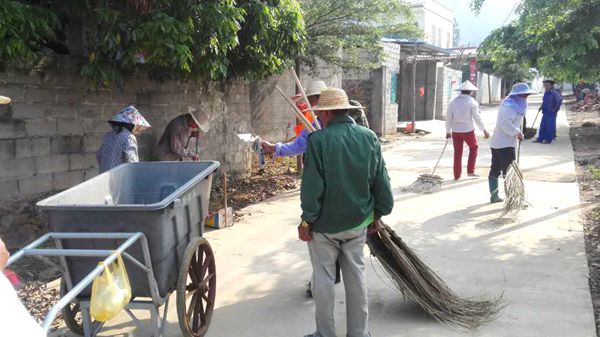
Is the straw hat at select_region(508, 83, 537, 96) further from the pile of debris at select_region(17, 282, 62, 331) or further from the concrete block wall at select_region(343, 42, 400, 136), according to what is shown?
the concrete block wall at select_region(343, 42, 400, 136)

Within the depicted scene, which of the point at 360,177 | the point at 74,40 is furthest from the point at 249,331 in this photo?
the point at 74,40

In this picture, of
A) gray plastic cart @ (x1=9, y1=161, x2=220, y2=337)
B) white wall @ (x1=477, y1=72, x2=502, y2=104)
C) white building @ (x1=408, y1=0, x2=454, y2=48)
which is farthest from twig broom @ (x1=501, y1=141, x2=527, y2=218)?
white building @ (x1=408, y1=0, x2=454, y2=48)

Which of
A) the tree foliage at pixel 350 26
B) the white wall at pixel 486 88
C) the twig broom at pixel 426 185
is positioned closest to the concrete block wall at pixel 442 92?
the tree foliage at pixel 350 26

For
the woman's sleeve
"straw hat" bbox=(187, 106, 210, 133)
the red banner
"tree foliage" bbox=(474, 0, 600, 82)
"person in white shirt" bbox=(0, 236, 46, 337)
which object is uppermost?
the red banner

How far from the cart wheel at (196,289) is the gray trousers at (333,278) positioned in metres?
0.78

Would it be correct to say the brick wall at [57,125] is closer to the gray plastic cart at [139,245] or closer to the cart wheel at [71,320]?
the gray plastic cart at [139,245]

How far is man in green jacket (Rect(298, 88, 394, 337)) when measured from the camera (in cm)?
306

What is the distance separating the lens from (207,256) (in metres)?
3.61

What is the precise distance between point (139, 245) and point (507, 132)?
5.37m

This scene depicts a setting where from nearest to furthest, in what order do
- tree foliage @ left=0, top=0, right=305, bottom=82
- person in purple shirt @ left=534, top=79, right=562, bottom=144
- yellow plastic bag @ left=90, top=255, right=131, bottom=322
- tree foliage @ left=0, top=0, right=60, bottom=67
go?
yellow plastic bag @ left=90, top=255, right=131, bottom=322 → tree foliage @ left=0, top=0, right=60, bottom=67 → tree foliage @ left=0, top=0, right=305, bottom=82 → person in purple shirt @ left=534, top=79, right=562, bottom=144

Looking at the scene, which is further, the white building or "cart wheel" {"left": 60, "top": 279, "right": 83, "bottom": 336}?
the white building

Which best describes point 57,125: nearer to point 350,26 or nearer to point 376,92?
point 350,26

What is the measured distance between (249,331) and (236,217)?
10.1 feet

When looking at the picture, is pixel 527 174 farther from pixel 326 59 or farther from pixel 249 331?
pixel 249 331
